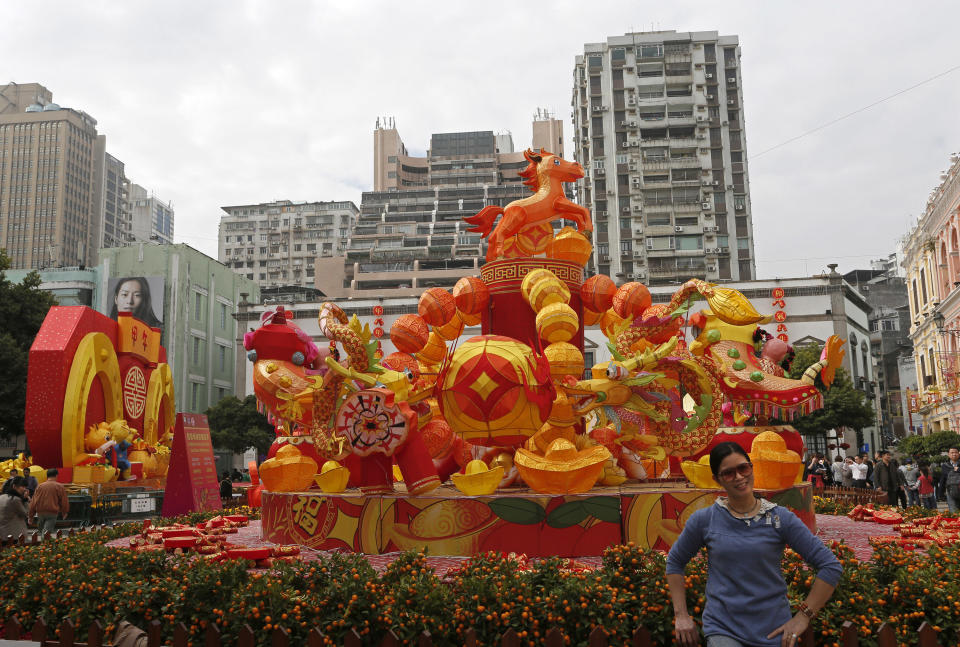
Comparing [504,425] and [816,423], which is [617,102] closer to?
[816,423]

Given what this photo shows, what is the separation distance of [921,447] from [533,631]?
25405 millimetres

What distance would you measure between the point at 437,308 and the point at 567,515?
3.80 metres

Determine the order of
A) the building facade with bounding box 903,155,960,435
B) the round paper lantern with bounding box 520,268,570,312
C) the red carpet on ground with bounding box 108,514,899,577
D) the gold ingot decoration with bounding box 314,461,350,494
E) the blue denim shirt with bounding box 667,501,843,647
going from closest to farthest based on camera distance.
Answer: the blue denim shirt with bounding box 667,501,843,647
the red carpet on ground with bounding box 108,514,899,577
the gold ingot decoration with bounding box 314,461,350,494
the round paper lantern with bounding box 520,268,570,312
the building facade with bounding box 903,155,960,435

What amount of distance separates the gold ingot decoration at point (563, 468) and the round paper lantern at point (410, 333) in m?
3.08

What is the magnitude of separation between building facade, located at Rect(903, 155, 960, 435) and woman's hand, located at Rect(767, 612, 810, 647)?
30032 mm

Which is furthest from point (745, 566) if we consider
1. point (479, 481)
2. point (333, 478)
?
point (333, 478)

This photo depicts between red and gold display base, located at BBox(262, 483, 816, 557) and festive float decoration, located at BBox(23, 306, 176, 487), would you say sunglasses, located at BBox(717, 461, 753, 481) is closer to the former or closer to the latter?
red and gold display base, located at BBox(262, 483, 816, 557)

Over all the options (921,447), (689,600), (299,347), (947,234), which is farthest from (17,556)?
(947,234)

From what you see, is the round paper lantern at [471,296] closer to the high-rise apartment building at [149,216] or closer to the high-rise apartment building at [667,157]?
the high-rise apartment building at [667,157]

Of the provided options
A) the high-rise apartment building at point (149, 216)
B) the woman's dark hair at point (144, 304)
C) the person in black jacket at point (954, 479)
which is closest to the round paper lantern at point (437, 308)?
the person in black jacket at point (954, 479)

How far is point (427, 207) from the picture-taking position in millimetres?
82812

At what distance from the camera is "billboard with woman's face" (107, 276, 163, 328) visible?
42.2 m

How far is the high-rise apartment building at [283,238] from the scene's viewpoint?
84.3 m

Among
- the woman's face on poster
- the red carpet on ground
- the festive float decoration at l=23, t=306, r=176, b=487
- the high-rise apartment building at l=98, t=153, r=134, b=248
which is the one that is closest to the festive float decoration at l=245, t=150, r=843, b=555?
the red carpet on ground
